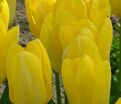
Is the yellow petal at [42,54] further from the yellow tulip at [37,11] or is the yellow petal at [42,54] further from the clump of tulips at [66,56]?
the yellow tulip at [37,11]

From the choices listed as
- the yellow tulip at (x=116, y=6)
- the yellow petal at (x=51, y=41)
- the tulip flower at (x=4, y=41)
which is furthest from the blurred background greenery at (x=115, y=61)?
the tulip flower at (x=4, y=41)

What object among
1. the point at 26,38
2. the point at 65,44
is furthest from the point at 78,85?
the point at 26,38

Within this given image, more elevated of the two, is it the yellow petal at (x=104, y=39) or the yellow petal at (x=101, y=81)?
the yellow petal at (x=104, y=39)

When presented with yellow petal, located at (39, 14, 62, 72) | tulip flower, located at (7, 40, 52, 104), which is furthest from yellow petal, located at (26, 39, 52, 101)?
yellow petal, located at (39, 14, 62, 72)

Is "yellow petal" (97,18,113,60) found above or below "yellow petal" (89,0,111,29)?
below

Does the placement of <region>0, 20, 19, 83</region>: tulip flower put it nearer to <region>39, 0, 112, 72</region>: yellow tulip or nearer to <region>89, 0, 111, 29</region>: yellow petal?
<region>39, 0, 112, 72</region>: yellow tulip

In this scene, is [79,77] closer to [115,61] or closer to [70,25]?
[70,25]

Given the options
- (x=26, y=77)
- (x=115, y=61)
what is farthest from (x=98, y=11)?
(x=115, y=61)

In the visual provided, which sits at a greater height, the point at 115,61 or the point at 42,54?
the point at 42,54
